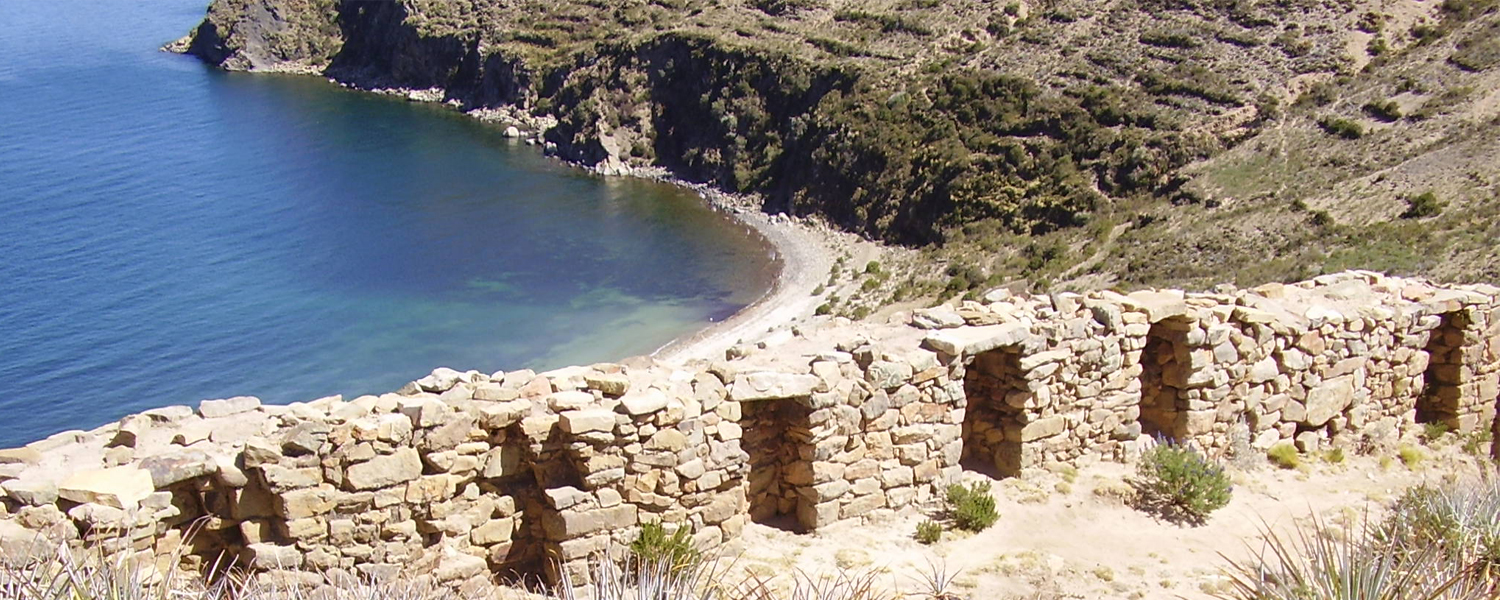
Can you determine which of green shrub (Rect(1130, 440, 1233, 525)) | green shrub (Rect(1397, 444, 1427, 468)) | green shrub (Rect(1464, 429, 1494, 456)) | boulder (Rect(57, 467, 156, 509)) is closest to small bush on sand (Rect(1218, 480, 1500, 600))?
green shrub (Rect(1130, 440, 1233, 525))

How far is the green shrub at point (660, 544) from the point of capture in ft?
34.7

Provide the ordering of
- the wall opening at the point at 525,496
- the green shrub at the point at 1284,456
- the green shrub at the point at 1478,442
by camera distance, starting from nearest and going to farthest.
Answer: the wall opening at the point at 525,496, the green shrub at the point at 1284,456, the green shrub at the point at 1478,442

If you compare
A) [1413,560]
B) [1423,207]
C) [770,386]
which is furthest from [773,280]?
[1413,560]

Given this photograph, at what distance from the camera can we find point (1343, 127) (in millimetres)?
45406

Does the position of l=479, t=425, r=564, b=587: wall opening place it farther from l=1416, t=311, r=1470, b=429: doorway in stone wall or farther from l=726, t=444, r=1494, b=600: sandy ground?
l=1416, t=311, r=1470, b=429: doorway in stone wall

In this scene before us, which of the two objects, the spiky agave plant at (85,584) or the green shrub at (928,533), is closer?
the spiky agave plant at (85,584)

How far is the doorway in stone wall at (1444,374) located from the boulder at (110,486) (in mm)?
14195

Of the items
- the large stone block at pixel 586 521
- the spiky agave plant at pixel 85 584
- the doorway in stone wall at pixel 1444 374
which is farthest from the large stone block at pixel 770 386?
the doorway in stone wall at pixel 1444 374

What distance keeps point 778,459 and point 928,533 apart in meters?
1.58

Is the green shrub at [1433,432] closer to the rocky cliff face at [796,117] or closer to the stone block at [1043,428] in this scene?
the stone block at [1043,428]

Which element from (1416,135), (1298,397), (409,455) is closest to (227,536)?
(409,455)

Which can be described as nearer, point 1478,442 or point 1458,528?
point 1458,528

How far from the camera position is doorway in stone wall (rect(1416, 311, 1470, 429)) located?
15430mm

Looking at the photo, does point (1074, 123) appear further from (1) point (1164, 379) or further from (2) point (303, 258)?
(1) point (1164, 379)
